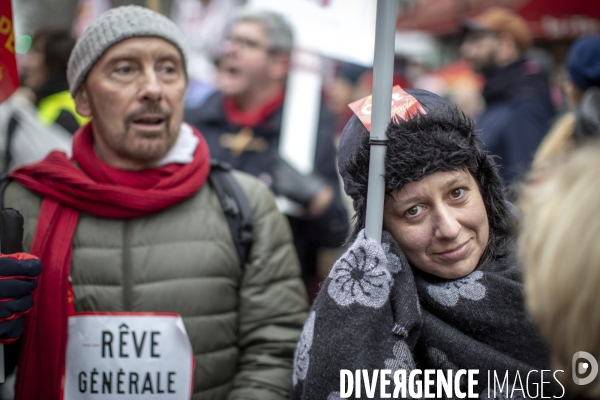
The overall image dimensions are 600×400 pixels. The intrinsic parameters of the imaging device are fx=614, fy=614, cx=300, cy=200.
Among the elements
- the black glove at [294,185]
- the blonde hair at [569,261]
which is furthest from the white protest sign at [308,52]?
the blonde hair at [569,261]

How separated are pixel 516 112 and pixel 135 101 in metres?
3.16

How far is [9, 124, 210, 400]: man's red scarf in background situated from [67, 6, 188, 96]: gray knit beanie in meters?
0.29

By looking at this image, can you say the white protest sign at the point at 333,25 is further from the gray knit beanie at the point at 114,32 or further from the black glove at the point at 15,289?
the black glove at the point at 15,289

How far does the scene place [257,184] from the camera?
2402 mm

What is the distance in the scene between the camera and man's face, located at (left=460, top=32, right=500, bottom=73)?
16.4 ft

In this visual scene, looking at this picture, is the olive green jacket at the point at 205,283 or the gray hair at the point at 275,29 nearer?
the olive green jacket at the point at 205,283

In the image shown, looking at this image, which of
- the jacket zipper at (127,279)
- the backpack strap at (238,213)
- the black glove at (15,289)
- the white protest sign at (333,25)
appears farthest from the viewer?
the white protest sign at (333,25)

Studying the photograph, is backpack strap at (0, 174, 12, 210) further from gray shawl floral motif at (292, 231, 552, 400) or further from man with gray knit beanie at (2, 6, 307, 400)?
gray shawl floral motif at (292, 231, 552, 400)

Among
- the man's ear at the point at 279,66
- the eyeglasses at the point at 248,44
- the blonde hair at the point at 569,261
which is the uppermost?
the eyeglasses at the point at 248,44

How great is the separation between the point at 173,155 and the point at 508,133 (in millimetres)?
2924

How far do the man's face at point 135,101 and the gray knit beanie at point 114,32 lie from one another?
0.03 meters

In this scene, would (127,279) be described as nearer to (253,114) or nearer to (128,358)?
(128,358)

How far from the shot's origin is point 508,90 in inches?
185

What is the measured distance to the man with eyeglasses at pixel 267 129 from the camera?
11.1 feet
